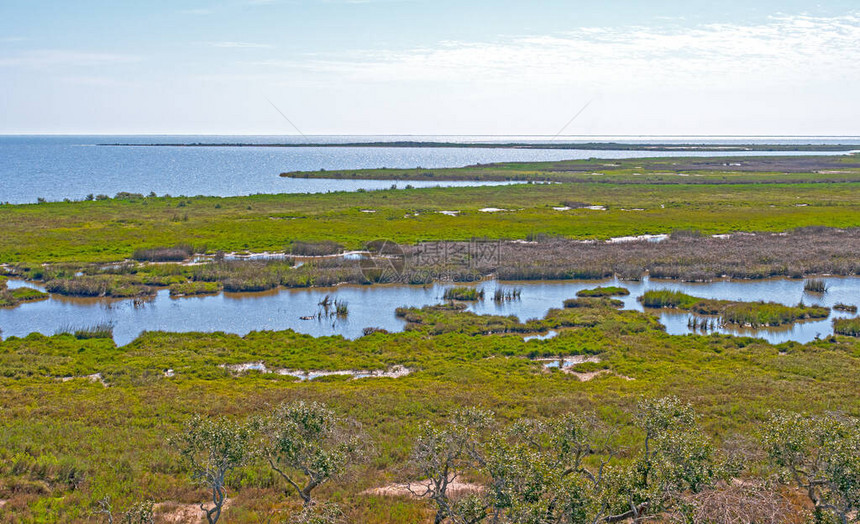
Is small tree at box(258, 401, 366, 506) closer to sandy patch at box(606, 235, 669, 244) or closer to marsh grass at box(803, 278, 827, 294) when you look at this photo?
marsh grass at box(803, 278, 827, 294)

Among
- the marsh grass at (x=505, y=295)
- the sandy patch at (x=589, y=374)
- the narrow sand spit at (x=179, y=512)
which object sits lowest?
the sandy patch at (x=589, y=374)

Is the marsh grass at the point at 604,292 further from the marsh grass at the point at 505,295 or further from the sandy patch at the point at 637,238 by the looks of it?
the sandy patch at the point at 637,238

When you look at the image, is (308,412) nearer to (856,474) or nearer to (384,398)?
(384,398)

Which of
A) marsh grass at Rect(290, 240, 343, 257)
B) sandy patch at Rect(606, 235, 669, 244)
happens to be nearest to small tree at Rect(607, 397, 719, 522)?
marsh grass at Rect(290, 240, 343, 257)

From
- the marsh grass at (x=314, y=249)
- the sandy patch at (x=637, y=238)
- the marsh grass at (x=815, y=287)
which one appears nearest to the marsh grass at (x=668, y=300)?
the marsh grass at (x=815, y=287)

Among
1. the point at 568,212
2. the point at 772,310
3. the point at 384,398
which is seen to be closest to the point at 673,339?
the point at 772,310

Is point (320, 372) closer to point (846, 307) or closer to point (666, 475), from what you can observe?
point (666, 475)
